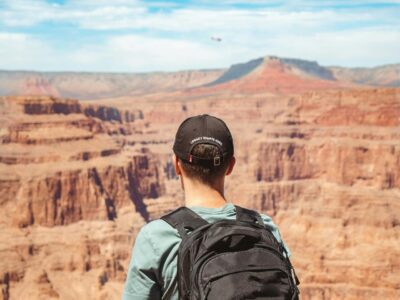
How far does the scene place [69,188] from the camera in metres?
61.7

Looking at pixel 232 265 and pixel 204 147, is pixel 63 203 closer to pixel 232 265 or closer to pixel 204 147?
pixel 204 147

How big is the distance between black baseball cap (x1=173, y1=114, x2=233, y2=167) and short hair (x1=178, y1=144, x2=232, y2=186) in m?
0.02

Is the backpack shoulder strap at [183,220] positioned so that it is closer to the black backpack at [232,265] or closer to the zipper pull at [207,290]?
the black backpack at [232,265]

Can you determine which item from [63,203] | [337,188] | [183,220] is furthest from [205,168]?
[337,188]


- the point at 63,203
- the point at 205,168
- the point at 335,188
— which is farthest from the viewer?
the point at 335,188

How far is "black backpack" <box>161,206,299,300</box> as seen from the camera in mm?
4008

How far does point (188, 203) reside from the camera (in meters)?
4.87

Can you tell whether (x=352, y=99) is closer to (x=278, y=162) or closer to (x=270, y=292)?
(x=278, y=162)

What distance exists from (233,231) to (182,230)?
43 cm

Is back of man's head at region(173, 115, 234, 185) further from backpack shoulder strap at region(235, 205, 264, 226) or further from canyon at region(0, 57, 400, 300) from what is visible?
canyon at region(0, 57, 400, 300)

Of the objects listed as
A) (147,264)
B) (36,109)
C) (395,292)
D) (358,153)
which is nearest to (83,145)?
(36,109)

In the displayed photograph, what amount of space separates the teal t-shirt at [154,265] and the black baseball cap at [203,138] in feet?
1.87

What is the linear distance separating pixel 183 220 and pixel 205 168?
0.48 meters

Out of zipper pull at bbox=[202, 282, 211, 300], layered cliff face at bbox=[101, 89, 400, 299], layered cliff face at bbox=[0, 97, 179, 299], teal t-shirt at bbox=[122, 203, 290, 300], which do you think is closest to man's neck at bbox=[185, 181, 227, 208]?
teal t-shirt at bbox=[122, 203, 290, 300]
